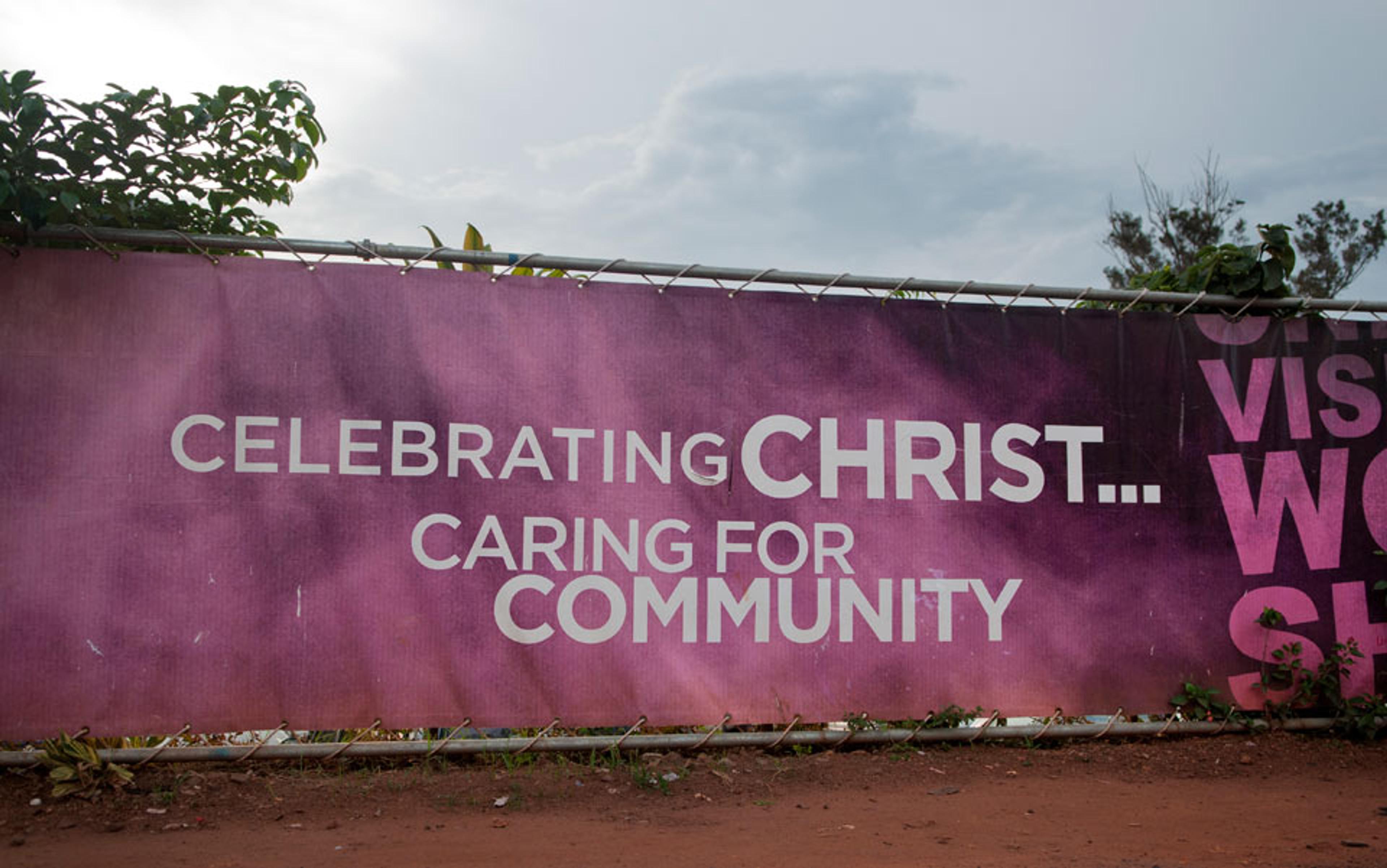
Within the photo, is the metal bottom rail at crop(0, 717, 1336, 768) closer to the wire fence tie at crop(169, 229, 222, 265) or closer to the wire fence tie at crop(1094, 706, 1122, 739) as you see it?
the wire fence tie at crop(1094, 706, 1122, 739)

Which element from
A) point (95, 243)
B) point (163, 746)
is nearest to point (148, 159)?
point (95, 243)

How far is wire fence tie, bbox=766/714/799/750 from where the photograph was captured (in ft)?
14.5

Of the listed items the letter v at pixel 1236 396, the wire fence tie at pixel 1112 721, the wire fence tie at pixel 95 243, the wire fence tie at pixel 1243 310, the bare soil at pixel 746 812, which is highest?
the wire fence tie at pixel 95 243

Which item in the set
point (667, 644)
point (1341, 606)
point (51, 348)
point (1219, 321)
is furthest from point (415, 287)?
point (1341, 606)

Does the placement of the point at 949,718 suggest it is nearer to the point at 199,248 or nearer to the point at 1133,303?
the point at 1133,303

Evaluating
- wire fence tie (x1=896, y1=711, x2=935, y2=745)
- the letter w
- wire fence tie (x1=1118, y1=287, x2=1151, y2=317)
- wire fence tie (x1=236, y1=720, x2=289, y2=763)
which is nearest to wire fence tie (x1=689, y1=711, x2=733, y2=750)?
wire fence tie (x1=896, y1=711, x2=935, y2=745)

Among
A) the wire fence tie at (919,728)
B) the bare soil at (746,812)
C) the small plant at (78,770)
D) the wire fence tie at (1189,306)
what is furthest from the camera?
the wire fence tie at (1189,306)

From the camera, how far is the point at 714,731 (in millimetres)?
4395

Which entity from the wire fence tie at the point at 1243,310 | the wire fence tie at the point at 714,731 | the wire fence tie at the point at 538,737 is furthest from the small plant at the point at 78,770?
the wire fence tie at the point at 1243,310

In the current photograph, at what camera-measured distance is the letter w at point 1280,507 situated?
493cm

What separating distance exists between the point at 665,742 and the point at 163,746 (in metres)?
1.89

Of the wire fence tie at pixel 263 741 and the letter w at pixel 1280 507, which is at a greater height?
the letter w at pixel 1280 507

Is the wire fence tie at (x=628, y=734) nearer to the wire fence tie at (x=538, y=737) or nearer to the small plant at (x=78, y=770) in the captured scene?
the wire fence tie at (x=538, y=737)

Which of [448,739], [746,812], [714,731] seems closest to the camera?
[746,812]
